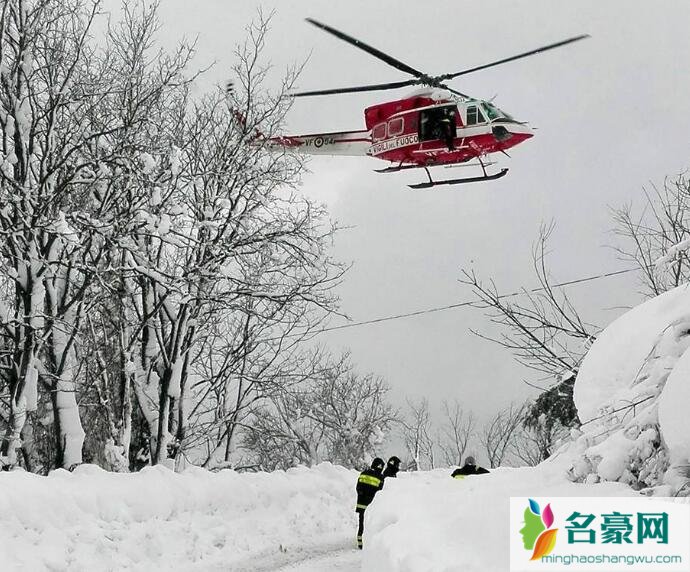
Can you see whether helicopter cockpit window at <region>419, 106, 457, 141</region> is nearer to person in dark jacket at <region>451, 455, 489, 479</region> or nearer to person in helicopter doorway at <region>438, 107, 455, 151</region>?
person in helicopter doorway at <region>438, 107, 455, 151</region>

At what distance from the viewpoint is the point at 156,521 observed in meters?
11.8

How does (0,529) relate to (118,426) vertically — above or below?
below

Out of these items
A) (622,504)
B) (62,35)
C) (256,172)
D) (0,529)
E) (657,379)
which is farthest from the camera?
(256,172)

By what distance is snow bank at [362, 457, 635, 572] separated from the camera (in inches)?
206

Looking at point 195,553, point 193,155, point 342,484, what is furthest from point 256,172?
point 195,553

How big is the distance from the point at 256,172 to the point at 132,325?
4413 mm

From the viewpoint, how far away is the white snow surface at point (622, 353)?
7.32 m

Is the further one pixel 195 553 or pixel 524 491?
pixel 195 553

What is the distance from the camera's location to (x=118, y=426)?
15.8m

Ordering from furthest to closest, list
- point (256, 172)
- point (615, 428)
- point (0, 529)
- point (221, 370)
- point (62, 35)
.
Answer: point (221, 370) < point (256, 172) < point (62, 35) < point (0, 529) < point (615, 428)

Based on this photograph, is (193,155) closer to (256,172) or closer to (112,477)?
(256,172)

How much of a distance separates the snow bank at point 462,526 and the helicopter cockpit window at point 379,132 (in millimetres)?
11911

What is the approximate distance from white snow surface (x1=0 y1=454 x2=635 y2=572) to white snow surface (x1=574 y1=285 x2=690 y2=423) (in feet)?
2.53

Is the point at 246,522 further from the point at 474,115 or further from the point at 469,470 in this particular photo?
the point at 474,115
